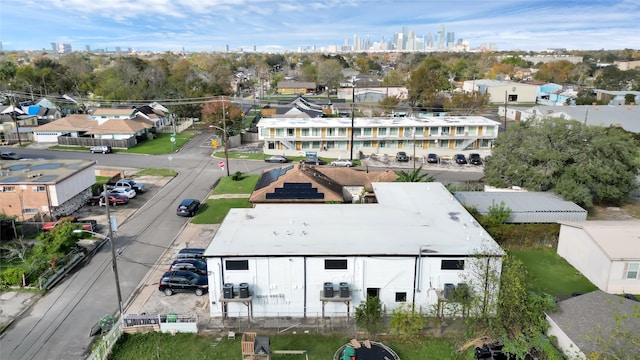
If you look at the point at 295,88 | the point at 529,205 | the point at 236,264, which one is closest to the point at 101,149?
the point at 236,264

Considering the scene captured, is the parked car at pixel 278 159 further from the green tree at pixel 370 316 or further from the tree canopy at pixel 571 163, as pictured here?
the green tree at pixel 370 316

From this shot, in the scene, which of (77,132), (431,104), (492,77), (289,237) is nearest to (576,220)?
(289,237)

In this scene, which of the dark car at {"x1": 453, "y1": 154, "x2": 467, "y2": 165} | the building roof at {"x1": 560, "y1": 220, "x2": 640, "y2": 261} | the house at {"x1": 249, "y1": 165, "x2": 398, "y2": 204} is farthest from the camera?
the dark car at {"x1": 453, "y1": 154, "x2": 467, "y2": 165}

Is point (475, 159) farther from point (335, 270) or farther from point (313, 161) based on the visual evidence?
point (335, 270)

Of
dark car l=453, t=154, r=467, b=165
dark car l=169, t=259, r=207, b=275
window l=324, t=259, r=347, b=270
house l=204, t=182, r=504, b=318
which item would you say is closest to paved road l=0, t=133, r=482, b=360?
dark car l=169, t=259, r=207, b=275

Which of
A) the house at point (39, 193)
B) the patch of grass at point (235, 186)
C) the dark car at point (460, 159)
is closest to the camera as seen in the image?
the house at point (39, 193)

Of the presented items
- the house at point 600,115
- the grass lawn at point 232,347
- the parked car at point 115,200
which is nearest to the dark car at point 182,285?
the grass lawn at point 232,347

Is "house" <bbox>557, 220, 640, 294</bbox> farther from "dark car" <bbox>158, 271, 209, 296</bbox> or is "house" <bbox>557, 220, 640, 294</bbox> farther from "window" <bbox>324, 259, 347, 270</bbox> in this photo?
"dark car" <bbox>158, 271, 209, 296</bbox>
